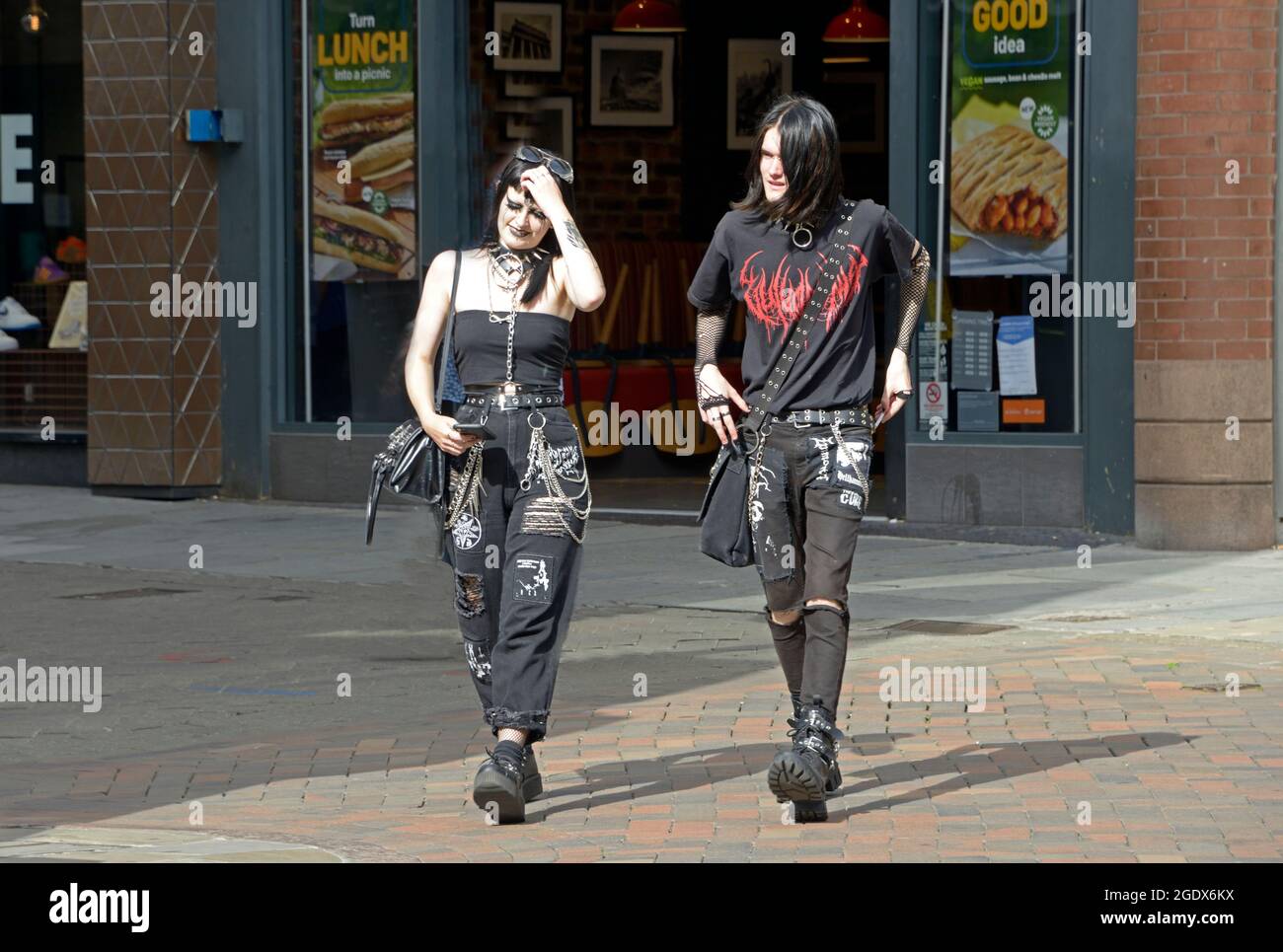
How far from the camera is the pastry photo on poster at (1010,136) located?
13.5 meters

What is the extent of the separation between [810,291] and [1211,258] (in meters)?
7.05

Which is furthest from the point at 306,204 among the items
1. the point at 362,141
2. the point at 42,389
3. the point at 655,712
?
the point at 655,712

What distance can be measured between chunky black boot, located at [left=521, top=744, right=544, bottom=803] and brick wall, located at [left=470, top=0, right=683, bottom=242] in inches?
462

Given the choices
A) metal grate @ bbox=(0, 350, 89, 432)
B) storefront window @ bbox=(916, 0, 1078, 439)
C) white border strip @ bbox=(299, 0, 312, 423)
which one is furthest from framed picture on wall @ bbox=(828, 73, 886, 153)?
metal grate @ bbox=(0, 350, 89, 432)

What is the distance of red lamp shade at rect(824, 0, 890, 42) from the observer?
17875 millimetres

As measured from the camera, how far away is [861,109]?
66.2 ft

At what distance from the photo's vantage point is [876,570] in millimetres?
12383

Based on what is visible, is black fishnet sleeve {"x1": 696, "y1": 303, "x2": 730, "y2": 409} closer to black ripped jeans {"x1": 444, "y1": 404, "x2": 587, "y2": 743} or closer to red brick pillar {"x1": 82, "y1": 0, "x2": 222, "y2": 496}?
black ripped jeans {"x1": 444, "y1": 404, "x2": 587, "y2": 743}

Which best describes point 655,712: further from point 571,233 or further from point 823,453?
point 571,233

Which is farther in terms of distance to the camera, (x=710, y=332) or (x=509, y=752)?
(x=710, y=332)

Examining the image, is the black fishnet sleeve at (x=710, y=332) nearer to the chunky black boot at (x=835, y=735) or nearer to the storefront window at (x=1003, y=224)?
the chunky black boot at (x=835, y=735)

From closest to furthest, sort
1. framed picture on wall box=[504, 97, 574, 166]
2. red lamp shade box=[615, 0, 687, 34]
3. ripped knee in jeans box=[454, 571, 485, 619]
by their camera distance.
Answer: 1. ripped knee in jeans box=[454, 571, 485, 619]
2. red lamp shade box=[615, 0, 687, 34]
3. framed picture on wall box=[504, 97, 574, 166]
